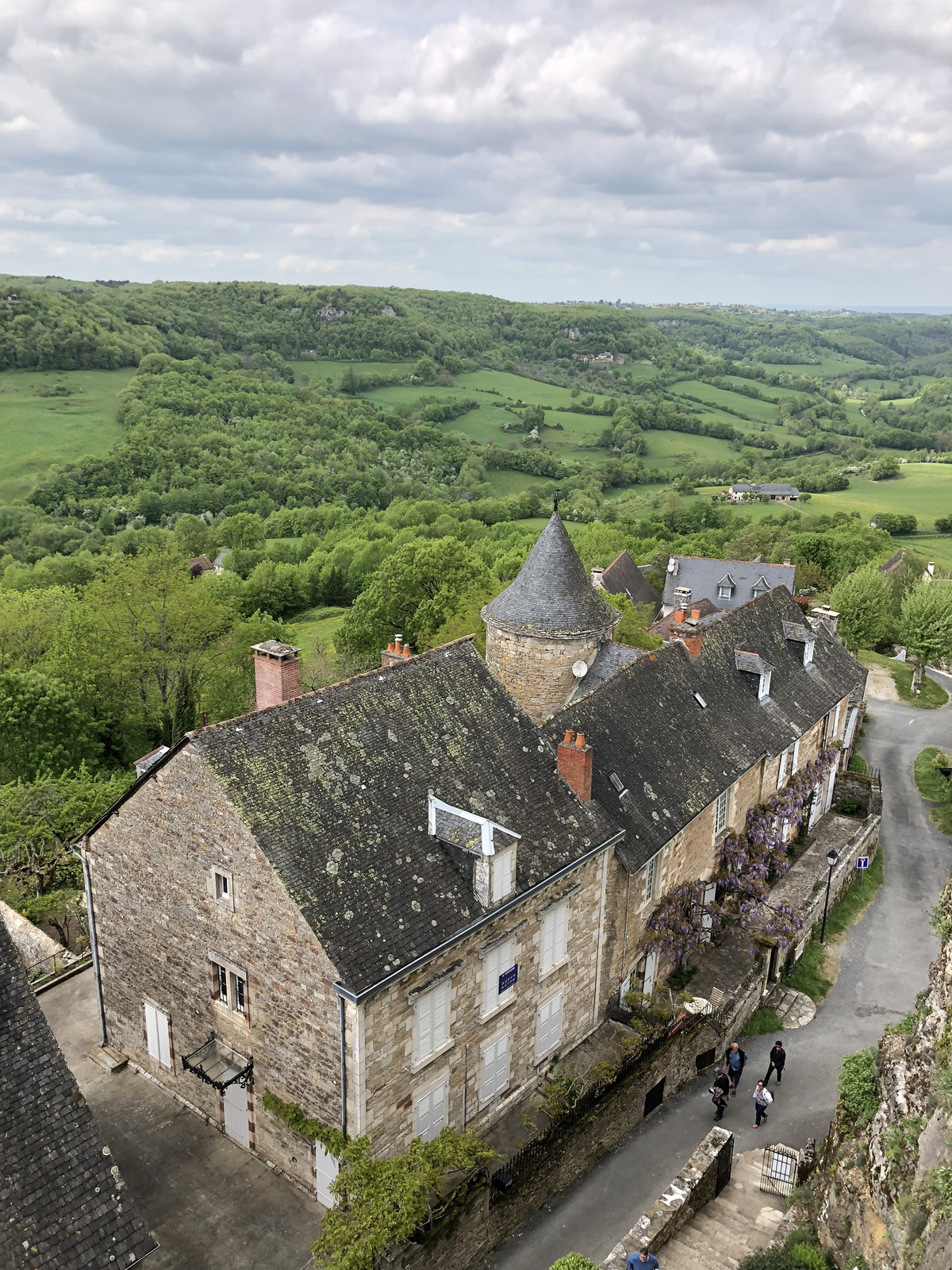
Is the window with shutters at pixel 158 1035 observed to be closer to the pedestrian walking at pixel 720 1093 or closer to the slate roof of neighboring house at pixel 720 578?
the pedestrian walking at pixel 720 1093

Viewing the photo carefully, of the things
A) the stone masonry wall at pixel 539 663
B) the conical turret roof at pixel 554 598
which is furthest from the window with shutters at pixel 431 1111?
the conical turret roof at pixel 554 598

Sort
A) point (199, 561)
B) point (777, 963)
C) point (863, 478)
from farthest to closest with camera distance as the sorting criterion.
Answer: point (863, 478)
point (199, 561)
point (777, 963)

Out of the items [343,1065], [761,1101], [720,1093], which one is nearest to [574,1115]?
[720,1093]

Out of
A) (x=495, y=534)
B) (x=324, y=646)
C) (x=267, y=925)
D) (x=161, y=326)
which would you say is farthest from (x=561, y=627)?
(x=161, y=326)

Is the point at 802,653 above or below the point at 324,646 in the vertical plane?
above

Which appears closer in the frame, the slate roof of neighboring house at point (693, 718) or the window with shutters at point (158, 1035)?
the window with shutters at point (158, 1035)

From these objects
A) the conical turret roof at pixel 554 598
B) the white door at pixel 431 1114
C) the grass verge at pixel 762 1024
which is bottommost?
the grass verge at pixel 762 1024

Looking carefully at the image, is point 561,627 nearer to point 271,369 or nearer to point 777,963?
point 777,963

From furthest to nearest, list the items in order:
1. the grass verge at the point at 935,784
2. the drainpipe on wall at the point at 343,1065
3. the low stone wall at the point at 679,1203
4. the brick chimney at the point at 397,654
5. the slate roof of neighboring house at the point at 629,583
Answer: the slate roof of neighboring house at the point at 629,583
the grass verge at the point at 935,784
the brick chimney at the point at 397,654
the low stone wall at the point at 679,1203
the drainpipe on wall at the point at 343,1065

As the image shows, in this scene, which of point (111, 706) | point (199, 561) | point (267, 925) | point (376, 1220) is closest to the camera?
point (376, 1220)
